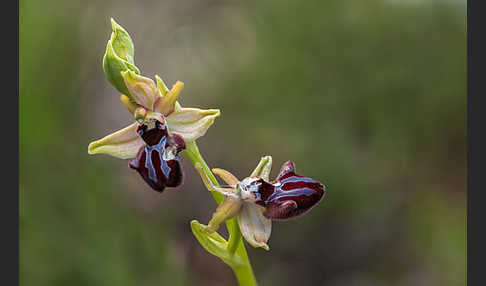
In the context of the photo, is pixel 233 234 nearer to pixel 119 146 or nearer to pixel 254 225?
pixel 254 225

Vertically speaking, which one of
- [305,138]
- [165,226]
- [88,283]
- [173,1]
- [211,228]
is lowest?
[88,283]

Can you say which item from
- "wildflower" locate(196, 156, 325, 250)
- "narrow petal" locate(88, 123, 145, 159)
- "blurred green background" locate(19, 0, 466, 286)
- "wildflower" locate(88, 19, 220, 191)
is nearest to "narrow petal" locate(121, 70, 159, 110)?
"wildflower" locate(88, 19, 220, 191)

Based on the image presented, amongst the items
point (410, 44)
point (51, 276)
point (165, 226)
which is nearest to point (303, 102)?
point (410, 44)

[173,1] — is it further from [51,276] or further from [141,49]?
[51,276]

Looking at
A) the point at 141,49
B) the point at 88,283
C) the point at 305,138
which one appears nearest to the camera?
the point at 88,283

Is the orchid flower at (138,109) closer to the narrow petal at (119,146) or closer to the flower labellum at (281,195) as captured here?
the narrow petal at (119,146)

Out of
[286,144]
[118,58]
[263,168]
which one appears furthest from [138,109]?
[286,144]

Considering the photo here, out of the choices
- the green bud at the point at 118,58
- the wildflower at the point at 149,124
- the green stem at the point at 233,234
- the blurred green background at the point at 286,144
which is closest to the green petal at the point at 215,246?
the green stem at the point at 233,234
